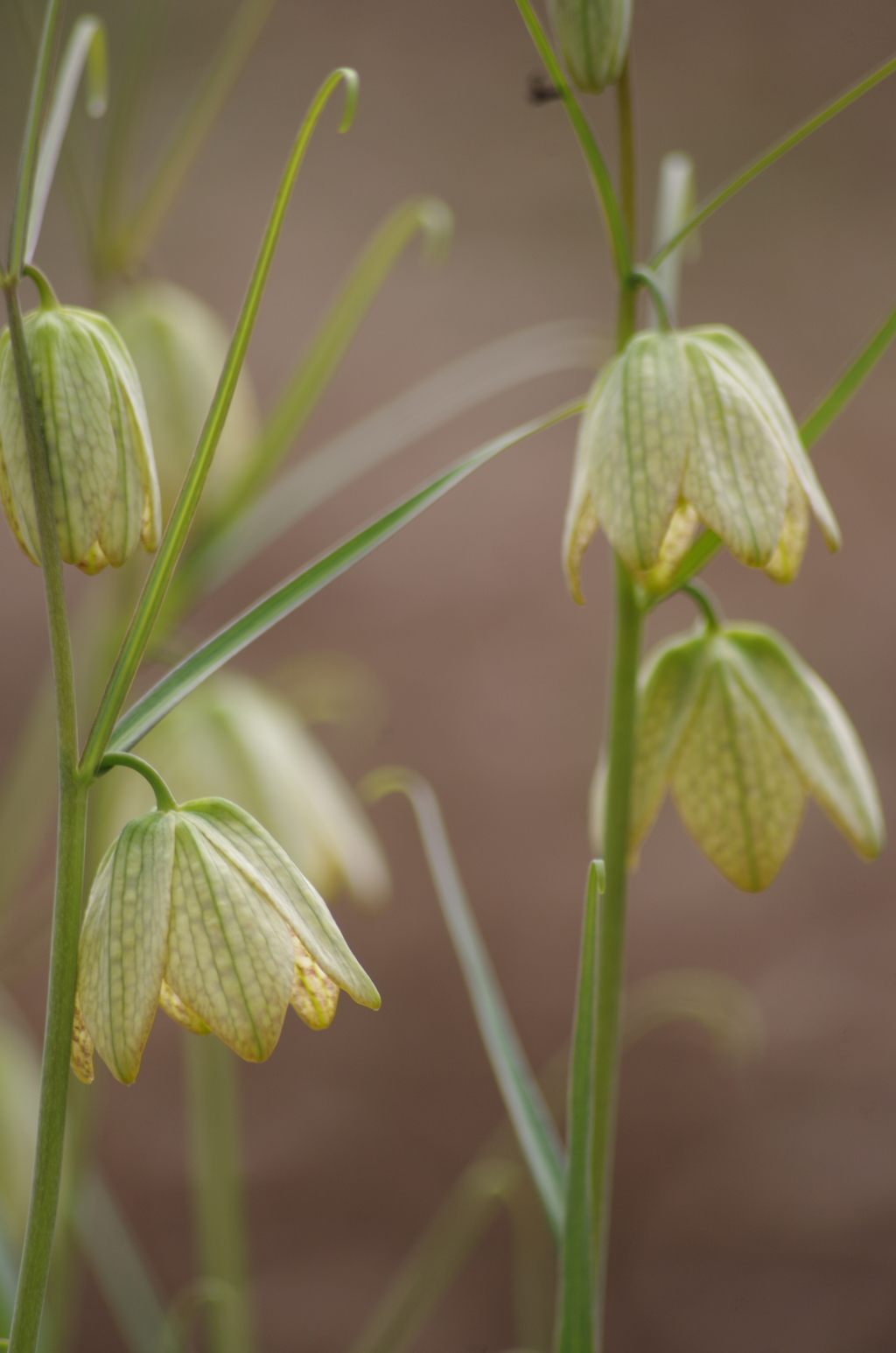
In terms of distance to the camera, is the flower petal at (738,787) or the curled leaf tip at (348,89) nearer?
the curled leaf tip at (348,89)

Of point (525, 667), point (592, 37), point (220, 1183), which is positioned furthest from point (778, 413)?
point (525, 667)

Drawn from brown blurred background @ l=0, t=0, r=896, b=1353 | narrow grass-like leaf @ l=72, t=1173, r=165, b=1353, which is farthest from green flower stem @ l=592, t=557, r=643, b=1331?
brown blurred background @ l=0, t=0, r=896, b=1353

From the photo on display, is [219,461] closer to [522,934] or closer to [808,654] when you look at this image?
[522,934]

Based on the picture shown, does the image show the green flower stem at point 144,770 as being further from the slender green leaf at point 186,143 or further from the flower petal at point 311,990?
the slender green leaf at point 186,143

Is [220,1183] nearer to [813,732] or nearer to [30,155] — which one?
[813,732]

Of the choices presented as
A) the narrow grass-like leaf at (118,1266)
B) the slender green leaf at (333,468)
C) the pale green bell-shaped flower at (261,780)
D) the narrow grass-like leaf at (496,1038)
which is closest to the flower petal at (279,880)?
the narrow grass-like leaf at (496,1038)

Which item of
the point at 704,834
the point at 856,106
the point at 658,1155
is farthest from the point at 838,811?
the point at 856,106
